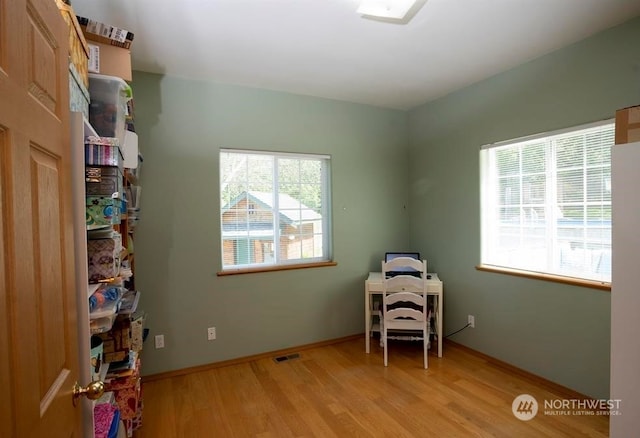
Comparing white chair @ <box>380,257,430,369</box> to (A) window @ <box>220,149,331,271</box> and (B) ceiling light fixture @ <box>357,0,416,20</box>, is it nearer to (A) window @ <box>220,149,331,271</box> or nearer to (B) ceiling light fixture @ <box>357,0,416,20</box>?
(A) window @ <box>220,149,331,271</box>

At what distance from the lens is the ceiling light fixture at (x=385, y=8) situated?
5.55 feet

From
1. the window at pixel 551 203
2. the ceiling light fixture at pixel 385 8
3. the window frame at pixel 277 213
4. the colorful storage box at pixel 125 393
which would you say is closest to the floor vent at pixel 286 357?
the window frame at pixel 277 213

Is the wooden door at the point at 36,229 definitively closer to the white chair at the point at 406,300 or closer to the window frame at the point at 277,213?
the window frame at the point at 277,213

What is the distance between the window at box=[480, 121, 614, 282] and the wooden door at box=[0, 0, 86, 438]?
287cm

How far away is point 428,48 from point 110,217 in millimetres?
2259

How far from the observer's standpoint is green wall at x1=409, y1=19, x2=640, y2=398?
214cm

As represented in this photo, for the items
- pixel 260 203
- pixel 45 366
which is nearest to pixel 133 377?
pixel 45 366

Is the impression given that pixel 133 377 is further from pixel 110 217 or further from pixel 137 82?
pixel 137 82

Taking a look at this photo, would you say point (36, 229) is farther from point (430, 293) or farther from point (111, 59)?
point (430, 293)

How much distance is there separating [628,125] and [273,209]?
2.53m

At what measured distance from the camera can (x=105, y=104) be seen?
57.9 inches

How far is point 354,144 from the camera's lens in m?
3.48

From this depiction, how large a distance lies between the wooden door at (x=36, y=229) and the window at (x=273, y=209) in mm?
2099

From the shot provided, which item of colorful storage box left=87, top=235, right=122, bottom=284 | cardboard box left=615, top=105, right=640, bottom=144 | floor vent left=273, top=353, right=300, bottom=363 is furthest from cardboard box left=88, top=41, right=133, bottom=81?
floor vent left=273, top=353, right=300, bottom=363
